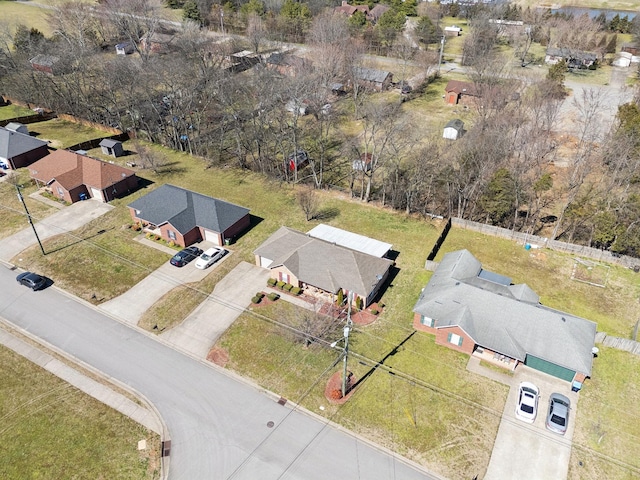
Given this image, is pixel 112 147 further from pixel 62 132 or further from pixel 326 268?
pixel 326 268

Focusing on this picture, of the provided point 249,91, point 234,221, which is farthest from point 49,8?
Result: point 234,221

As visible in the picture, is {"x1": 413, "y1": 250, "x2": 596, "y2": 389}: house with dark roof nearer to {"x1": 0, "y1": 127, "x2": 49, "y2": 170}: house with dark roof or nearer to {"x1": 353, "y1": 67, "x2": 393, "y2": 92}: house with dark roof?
{"x1": 0, "y1": 127, "x2": 49, "y2": 170}: house with dark roof

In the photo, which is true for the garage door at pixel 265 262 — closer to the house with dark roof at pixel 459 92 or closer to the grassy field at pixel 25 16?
the house with dark roof at pixel 459 92

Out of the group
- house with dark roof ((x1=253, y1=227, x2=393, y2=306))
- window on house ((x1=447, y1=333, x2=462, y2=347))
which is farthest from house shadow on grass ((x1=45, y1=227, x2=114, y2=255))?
window on house ((x1=447, y1=333, x2=462, y2=347))

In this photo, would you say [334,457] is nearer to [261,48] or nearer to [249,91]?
[249,91]

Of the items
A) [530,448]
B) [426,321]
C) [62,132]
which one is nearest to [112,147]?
[62,132]

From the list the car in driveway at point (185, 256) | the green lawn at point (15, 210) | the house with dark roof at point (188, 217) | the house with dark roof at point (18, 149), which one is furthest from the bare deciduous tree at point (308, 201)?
the house with dark roof at point (18, 149)
